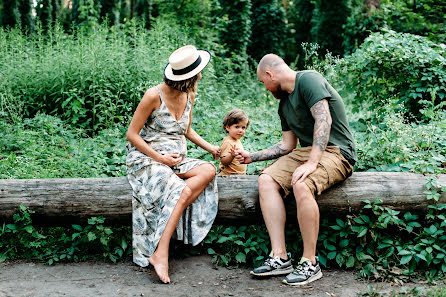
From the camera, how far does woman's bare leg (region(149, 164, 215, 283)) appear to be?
3691 millimetres

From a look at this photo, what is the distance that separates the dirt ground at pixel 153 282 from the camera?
3.49 meters

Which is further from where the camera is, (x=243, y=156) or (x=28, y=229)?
(x=243, y=156)

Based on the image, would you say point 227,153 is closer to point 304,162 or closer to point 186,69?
point 304,162

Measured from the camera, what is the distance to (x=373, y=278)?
3.72 metres

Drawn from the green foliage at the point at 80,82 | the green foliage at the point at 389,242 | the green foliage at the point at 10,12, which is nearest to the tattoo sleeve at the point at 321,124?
the green foliage at the point at 389,242

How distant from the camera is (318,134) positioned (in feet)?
12.4

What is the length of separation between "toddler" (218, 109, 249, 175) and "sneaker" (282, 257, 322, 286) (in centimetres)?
128

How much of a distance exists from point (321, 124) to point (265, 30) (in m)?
13.5

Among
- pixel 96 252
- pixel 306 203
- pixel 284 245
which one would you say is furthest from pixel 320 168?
pixel 96 252

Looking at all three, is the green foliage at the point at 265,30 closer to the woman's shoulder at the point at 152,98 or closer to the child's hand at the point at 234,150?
the child's hand at the point at 234,150

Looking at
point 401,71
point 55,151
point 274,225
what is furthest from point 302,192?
point 401,71

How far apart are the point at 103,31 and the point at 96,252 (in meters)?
4.96

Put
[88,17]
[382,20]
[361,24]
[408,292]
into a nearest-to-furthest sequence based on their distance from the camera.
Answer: [408,292] < [88,17] < [382,20] < [361,24]

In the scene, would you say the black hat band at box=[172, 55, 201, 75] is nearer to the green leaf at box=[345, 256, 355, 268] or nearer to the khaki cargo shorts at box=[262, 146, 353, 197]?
the khaki cargo shorts at box=[262, 146, 353, 197]
